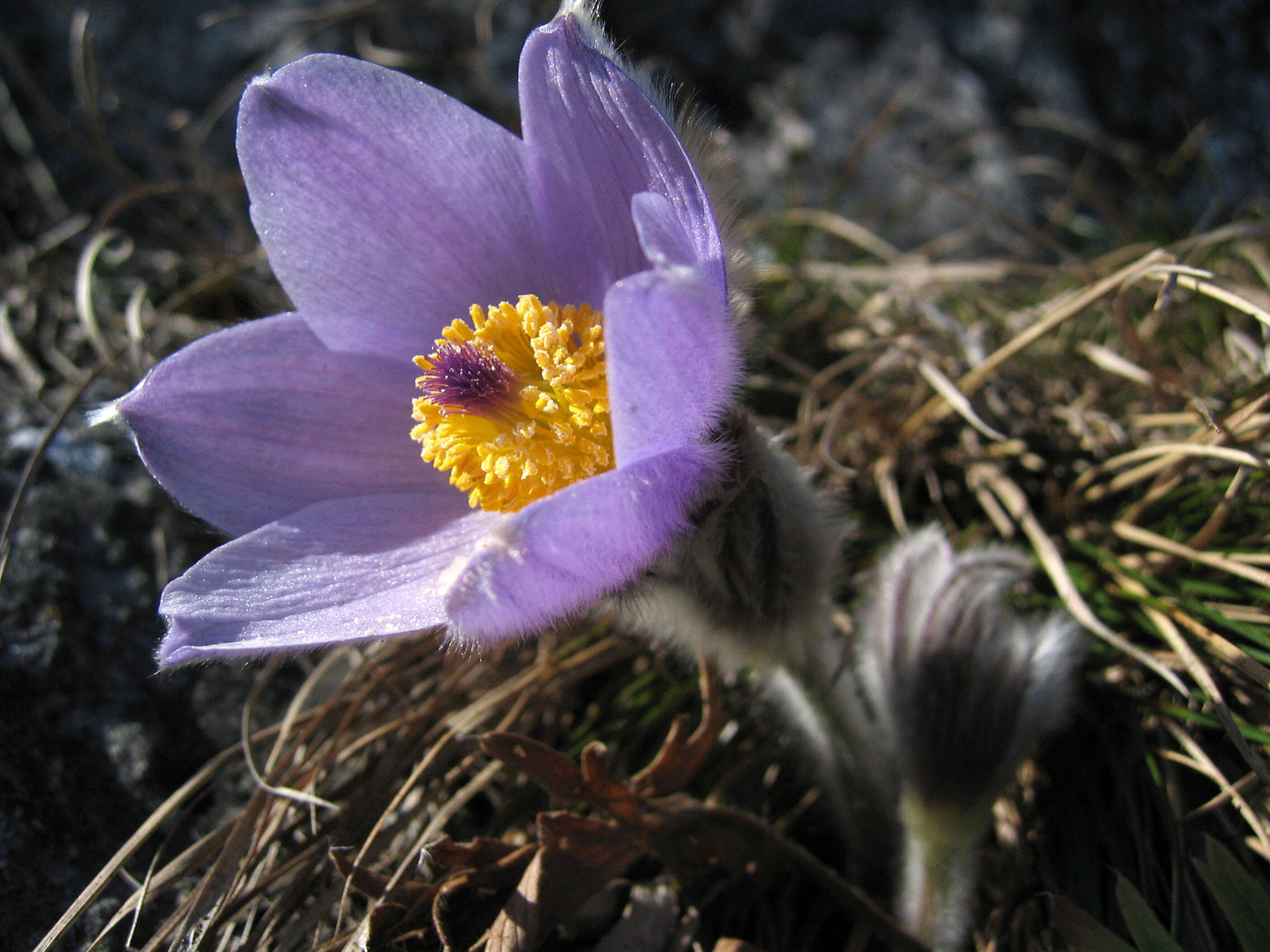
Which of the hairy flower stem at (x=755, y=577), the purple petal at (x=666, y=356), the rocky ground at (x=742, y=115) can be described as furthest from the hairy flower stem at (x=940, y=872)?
the rocky ground at (x=742, y=115)

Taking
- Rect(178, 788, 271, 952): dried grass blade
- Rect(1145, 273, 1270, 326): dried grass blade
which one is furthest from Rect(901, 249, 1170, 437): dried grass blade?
Rect(178, 788, 271, 952): dried grass blade

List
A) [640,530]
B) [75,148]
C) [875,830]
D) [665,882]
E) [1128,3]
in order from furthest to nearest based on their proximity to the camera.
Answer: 1. [1128,3]
2. [75,148]
3. [875,830]
4. [665,882]
5. [640,530]

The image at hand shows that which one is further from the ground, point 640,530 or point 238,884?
point 640,530

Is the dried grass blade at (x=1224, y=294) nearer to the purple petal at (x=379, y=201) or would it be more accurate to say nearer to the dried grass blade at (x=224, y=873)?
the purple petal at (x=379, y=201)

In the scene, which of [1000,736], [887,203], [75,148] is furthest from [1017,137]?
[75,148]

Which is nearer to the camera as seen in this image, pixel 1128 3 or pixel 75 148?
pixel 75 148

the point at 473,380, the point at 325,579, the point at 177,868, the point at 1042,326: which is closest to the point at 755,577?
the point at 473,380

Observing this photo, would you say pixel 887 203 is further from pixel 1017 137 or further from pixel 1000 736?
pixel 1000 736
